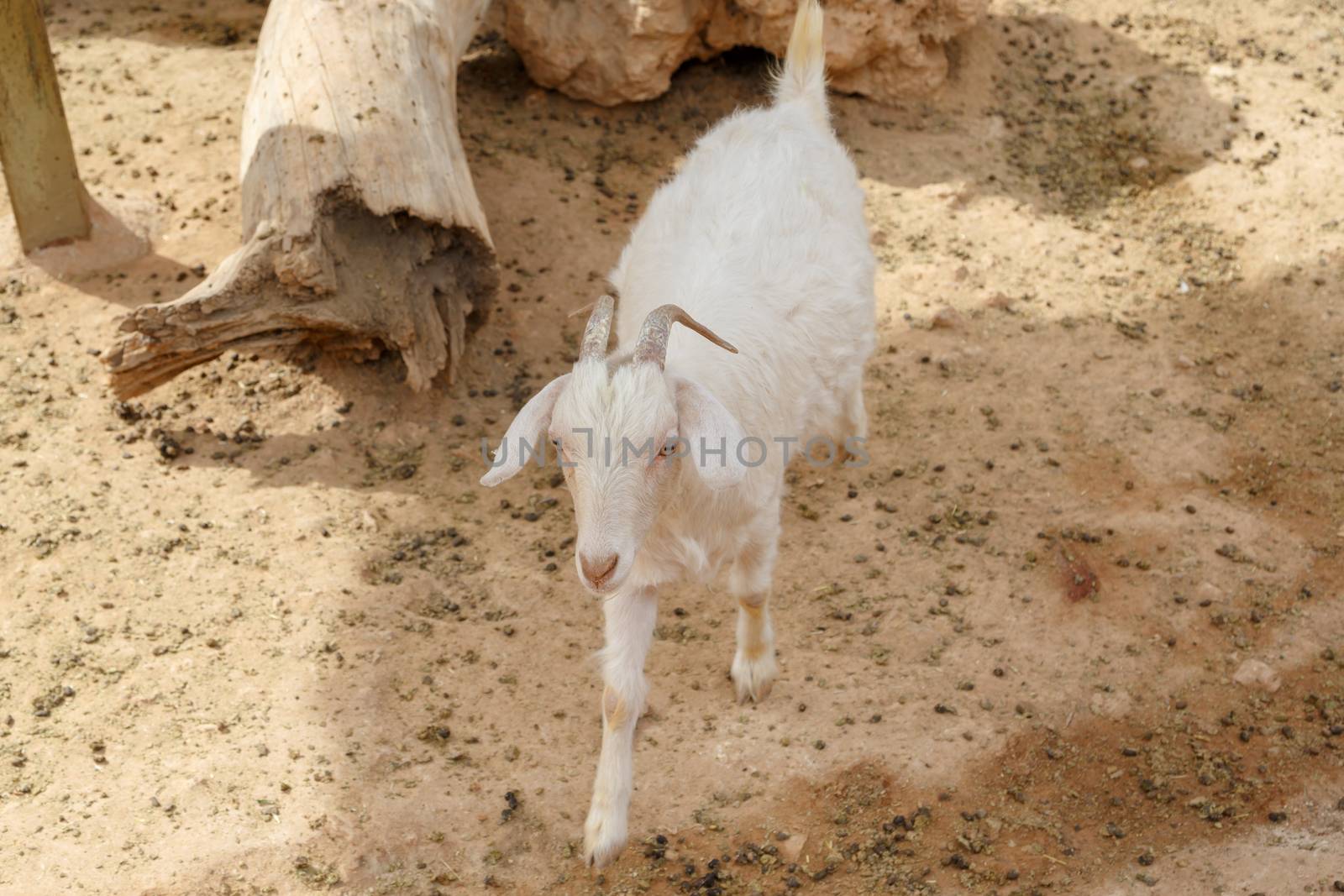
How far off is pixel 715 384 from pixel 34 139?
13.1 ft

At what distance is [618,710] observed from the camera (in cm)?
368

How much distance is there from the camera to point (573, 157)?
280 inches

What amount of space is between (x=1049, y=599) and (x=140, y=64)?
6.21m

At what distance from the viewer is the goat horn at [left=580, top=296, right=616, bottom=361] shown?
10.3 feet

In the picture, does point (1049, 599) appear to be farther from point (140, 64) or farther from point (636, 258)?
point (140, 64)

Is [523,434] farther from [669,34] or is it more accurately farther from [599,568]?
[669,34]

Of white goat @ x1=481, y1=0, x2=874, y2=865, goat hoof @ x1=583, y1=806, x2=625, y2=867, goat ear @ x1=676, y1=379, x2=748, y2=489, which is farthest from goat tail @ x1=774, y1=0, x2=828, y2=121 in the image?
goat hoof @ x1=583, y1=806, x2=625, y2=867

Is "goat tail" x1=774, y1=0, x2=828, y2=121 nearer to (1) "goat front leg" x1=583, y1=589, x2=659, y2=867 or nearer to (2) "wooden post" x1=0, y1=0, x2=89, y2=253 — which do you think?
(1) "goat front leg" x1=583, y1=589, x2=659, y2=867

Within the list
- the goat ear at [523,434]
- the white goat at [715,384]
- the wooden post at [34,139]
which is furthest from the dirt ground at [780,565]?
the goat ear at [523,434]

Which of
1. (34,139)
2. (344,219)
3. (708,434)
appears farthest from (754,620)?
(34,139)

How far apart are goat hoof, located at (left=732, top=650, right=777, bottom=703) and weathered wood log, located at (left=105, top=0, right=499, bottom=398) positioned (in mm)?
1940

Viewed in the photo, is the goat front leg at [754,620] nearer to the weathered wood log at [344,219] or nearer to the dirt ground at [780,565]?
the dirt ground at [780,565]

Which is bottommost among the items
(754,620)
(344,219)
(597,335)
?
(754,620)

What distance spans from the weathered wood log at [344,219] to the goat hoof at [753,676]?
194 centimetres
